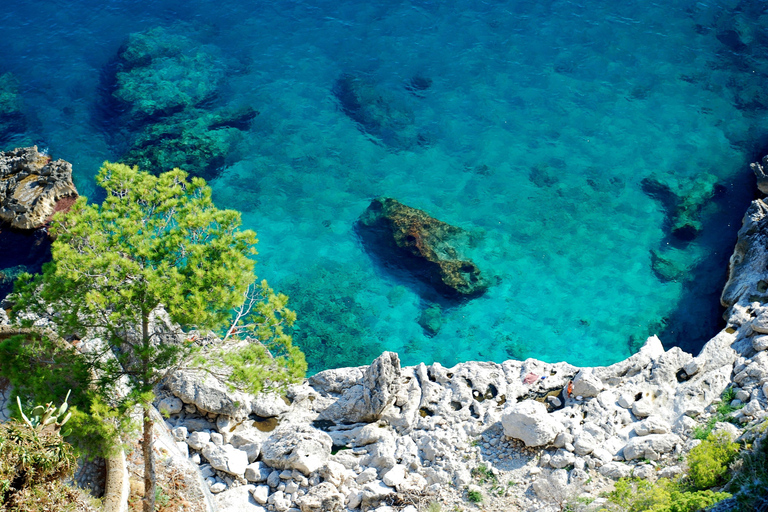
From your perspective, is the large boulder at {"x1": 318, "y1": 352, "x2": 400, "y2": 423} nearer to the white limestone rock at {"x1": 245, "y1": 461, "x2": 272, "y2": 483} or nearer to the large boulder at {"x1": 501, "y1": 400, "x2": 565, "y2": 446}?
the white limestone rock at {"x1": 245, "y1": 461, "x2": 272, "y2": 483}

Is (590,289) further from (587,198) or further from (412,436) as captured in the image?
(412,436)

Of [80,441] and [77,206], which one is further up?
[77,206]

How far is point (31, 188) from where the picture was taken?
99.4ft

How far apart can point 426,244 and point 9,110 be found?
25046 mm

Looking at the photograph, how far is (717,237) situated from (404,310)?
559 inches

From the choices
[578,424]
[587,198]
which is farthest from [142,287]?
[587,198]

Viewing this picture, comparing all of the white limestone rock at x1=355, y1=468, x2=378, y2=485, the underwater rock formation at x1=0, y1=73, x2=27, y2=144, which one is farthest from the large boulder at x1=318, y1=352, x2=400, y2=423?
the underwater rock formation at x1=0, y1=73, x2=27, y2=144

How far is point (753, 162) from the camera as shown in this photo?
31.3m

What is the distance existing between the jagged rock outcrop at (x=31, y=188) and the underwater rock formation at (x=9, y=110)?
13.2ft

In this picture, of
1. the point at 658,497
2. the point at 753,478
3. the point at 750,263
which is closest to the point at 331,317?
the point at 658,497

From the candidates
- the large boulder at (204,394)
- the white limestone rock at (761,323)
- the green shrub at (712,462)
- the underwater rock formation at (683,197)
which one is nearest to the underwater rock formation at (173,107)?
the large boulder at (204,394)

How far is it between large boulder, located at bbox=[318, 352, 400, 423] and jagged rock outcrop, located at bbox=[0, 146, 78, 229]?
18056 millimetres

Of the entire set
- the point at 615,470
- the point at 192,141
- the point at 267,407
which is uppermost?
the point at 615,470

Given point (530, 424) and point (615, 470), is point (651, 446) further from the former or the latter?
point (530, 424)
